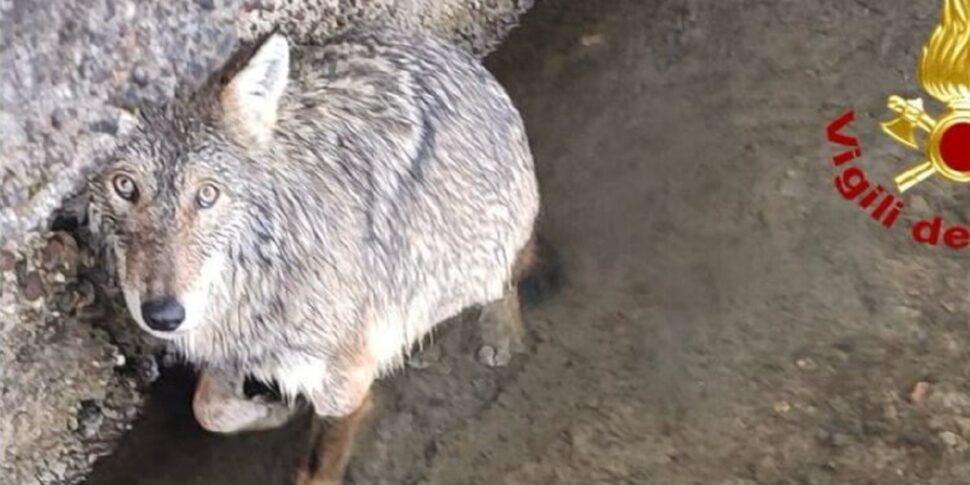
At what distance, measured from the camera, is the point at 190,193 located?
245 centimetres

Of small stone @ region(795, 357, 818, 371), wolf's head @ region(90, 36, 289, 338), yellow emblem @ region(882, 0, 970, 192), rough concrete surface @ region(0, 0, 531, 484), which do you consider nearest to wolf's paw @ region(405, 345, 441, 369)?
rough concrete surface @ region(0, 0, 531, 484)

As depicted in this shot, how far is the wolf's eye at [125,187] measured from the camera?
2480 millimetres

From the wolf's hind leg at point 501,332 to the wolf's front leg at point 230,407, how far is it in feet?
1.63

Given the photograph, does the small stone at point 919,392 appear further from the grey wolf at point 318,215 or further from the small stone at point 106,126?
the small stone at point 106,126

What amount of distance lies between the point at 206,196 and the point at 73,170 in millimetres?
403

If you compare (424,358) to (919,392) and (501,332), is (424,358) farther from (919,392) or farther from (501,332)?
(919,392)

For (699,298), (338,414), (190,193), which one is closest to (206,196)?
(190,193)

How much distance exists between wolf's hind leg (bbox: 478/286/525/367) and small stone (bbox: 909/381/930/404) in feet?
2.96

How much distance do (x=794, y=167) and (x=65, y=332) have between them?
73.8 inches

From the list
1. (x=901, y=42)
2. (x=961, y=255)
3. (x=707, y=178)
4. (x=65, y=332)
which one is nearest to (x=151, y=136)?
(x=65, y=332)

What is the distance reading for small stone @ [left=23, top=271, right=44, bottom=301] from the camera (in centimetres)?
281

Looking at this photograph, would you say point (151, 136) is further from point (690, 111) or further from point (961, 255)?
point (961, 255)

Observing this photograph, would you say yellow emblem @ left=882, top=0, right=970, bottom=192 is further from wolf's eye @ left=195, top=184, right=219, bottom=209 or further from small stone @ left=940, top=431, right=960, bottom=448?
wolf's eye @ left=195, top=184, right=219, bottom=209

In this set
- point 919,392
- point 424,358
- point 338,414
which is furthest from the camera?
point 424,358
